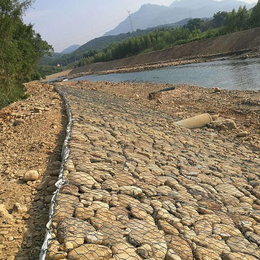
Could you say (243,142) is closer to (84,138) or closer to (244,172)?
(244,172)

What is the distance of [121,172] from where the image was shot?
5.19m

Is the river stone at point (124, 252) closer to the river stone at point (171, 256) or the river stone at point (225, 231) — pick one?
the river stone at point (171, 256)

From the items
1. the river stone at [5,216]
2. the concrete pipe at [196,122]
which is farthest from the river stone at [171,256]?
the concrete pipe at [196,122]

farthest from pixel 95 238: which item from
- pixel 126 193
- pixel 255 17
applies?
pixel 255 17

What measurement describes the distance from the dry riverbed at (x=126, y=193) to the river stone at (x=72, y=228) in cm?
1

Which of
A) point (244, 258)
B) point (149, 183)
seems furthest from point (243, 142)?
point (244, 258)

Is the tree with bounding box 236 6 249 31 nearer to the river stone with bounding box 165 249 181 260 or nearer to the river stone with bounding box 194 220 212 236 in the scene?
the river stone with bounding box 194 220 212 236

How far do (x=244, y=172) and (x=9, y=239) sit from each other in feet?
18.9

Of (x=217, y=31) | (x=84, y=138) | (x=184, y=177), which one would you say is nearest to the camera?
(x=184, y=177)

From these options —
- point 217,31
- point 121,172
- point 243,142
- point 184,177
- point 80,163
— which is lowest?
point 243,142

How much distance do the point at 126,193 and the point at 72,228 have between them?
1.44m

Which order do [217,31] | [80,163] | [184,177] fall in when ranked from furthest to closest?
[217,31], [184,177], [80,163]

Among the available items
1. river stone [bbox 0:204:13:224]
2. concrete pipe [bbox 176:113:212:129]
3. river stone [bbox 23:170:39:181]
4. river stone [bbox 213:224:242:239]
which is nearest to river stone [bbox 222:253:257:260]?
river stone [bbox 213:224:242:239]

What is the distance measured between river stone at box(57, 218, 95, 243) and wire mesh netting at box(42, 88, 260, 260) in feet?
0.04
